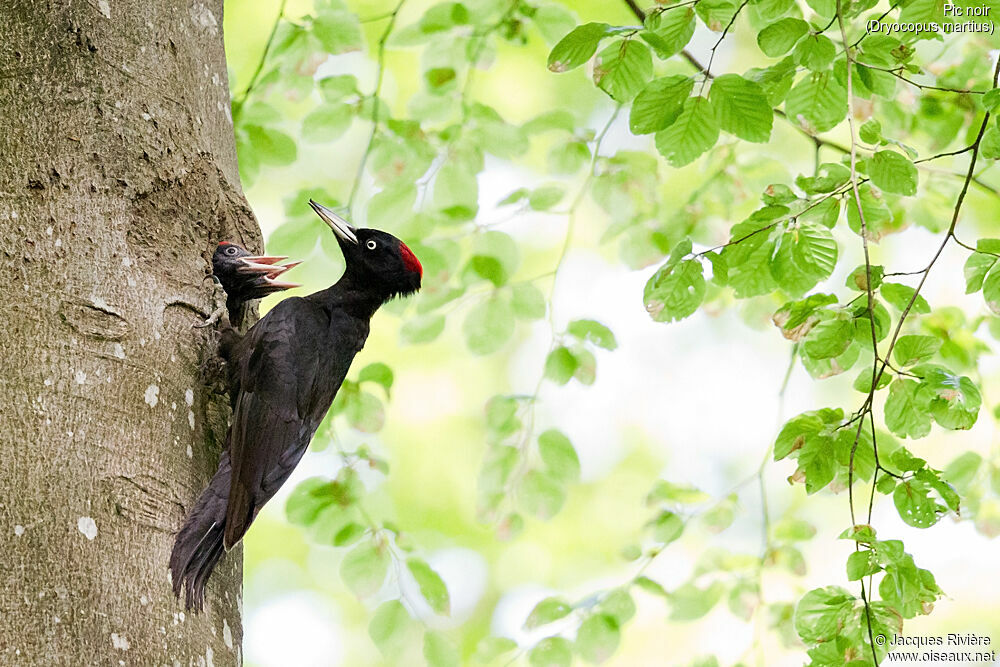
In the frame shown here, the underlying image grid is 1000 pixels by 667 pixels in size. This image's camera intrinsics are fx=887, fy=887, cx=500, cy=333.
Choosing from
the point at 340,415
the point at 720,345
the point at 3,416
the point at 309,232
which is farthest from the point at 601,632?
the point at 720,345

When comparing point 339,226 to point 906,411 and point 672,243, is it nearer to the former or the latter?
point 672,243

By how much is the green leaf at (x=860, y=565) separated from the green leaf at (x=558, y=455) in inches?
56.1

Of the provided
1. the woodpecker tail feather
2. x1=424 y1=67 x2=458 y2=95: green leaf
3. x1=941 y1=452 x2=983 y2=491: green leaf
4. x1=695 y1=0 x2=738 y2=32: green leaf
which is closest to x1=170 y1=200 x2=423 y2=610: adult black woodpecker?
the woodpecker tail feather

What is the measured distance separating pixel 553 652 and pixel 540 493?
562 millimetres

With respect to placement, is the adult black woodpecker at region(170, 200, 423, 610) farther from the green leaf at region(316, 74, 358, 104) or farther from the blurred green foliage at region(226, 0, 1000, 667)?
the green leaf at region(316, 74, 358, 104)

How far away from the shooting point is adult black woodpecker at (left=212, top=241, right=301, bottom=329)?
248cm

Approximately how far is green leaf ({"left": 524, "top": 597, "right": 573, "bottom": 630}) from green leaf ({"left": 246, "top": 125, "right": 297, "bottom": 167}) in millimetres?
1966

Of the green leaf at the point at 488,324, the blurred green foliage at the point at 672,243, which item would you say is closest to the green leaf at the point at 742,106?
the blurred green foliage at the point at 672,243

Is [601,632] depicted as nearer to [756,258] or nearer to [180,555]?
[756,258]

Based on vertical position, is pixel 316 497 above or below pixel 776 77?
below

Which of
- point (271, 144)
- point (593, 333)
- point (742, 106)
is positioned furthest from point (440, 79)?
point (742, 106)

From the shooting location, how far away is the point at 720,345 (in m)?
6.63

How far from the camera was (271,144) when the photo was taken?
138 inches

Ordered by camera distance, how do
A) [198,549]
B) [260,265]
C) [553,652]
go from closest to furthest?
[198,549] → [260,265] → [553,652]
